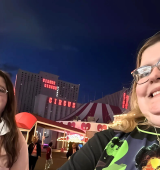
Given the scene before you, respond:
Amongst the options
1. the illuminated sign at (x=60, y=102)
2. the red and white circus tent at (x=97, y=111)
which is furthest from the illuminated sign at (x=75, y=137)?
the illuminated sign at (x=60, y=102)

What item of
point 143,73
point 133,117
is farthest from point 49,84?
point 143,73

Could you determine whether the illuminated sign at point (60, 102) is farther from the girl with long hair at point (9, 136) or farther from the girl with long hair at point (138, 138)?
the girl with long hair at point (138, 138)

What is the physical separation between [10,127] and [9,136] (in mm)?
75

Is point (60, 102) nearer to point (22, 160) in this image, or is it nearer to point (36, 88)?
point (36, 88)

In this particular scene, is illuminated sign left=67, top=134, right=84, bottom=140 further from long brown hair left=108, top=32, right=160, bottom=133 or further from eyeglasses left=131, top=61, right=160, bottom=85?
eyeglasses left=131, top=61, right=160, bottom=85

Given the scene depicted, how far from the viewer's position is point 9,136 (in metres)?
Result: 1.38

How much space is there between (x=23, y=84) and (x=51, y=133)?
28.7 meters

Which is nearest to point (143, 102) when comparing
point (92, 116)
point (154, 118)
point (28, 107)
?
point (154, 118)

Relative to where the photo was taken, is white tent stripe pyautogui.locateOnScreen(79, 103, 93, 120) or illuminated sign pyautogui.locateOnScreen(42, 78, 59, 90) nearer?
white tent stripe pyautogui.locateOnScreen(79, 103, 93, 120)

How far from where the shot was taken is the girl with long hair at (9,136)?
130cm

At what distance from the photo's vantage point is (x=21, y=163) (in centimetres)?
136

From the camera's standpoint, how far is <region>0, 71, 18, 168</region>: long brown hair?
132 centimetres

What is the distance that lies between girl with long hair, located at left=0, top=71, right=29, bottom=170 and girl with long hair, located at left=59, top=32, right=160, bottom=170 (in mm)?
703

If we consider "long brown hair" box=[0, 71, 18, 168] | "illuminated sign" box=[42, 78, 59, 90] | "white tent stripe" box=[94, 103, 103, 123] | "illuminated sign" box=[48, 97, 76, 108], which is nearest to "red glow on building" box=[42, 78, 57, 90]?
"illuminated sign" box=[42, 78, 59, 90]
